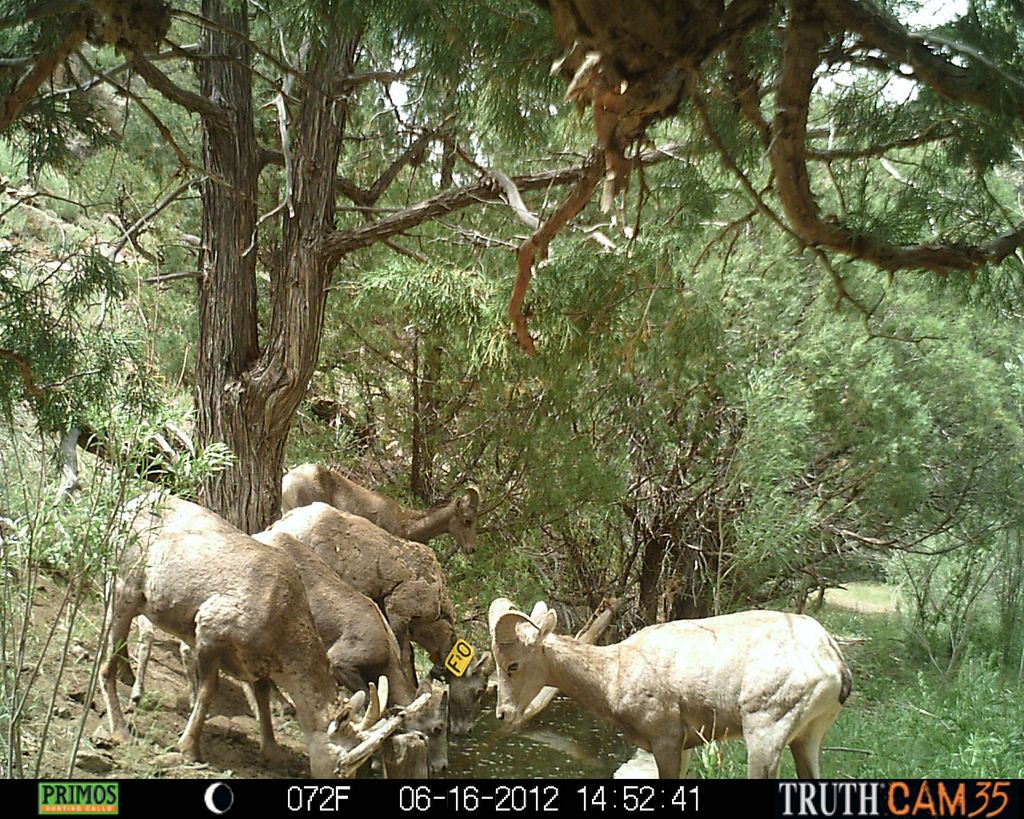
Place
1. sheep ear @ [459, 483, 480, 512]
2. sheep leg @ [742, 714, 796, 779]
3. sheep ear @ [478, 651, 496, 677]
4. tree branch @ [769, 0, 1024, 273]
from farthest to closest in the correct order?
sheep ear @ [459, 483, 480, 512] < sheep ear @ [478, 651, 496, 677] < sheep leg @ [742, 714, 796, 779] < tree branch @ [769, 0, 1024, 273]

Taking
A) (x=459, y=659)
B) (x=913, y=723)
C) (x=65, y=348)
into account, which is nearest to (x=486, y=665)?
(x=459, y=659)

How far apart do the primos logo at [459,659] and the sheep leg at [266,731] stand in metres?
1.08

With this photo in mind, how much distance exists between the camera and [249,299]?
5.17m

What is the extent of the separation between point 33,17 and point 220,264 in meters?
3.03

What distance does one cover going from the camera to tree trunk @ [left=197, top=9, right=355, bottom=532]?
5.01 m

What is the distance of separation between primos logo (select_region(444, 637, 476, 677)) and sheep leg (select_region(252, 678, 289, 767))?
3.54 feet

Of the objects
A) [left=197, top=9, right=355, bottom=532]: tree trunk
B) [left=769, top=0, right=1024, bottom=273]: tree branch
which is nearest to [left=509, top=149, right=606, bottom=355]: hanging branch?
[left=769, top=0, right=1024, bottom=273]: tree branch

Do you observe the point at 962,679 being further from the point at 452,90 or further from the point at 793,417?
the point at 452,90

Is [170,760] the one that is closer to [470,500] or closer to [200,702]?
[200,702]

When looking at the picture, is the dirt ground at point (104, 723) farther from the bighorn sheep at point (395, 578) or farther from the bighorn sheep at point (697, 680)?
the bighorn sheep at point (697, 680)

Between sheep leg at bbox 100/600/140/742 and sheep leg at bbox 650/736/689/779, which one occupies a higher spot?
sheep leg at bbox 100/600/140/742

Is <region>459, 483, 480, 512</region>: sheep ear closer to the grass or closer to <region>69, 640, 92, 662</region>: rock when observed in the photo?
the grass

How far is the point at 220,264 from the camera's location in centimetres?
509

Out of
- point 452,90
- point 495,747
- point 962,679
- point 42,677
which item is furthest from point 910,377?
point 42,677
